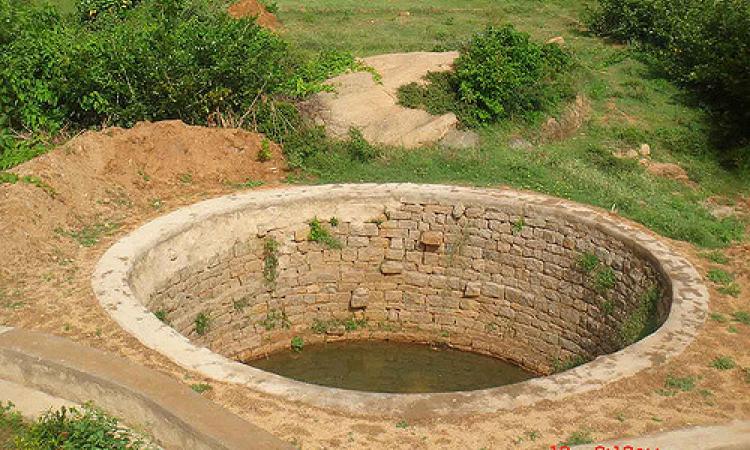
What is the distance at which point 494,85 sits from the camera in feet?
41.7

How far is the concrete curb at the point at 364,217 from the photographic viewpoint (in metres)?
6.56

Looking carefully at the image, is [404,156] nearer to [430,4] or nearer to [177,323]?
[177,323]

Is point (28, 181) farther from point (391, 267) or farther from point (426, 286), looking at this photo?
point (426, 286)

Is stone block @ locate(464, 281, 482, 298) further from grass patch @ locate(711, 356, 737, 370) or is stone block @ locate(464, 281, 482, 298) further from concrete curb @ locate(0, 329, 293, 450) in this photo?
concrete curb @ locate(0, 329, 293, 450)

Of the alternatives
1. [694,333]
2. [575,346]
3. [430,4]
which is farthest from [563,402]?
[430,4]

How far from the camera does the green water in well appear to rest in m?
10.4

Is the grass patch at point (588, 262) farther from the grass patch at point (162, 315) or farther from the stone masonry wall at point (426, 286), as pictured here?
the grass patch at point (162, 315)

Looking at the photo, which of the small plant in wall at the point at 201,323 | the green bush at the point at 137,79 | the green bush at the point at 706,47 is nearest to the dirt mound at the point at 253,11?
the green bush at the point at 137,79

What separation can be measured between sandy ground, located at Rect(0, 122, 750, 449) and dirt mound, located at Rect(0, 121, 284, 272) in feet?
0.05

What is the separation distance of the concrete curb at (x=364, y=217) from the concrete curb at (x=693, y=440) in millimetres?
734

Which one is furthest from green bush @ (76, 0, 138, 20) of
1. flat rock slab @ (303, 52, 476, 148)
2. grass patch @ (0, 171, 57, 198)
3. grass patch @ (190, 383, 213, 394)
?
grass patch @ (190, 383, 213, 394)

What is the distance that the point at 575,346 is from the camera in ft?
34.2

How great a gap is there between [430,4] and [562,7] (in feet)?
11.9

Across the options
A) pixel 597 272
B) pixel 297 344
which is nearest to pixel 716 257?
pixel 597 272
